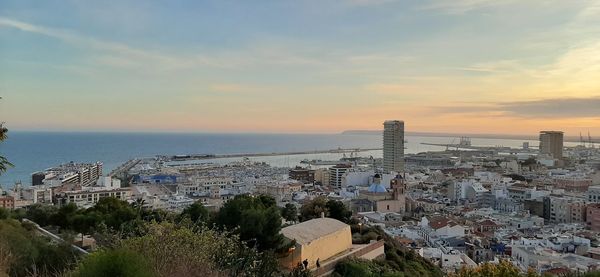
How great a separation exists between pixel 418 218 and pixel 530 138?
170975 mm

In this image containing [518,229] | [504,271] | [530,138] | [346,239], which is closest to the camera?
[504,271]

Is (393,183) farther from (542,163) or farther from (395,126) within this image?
(542,163)

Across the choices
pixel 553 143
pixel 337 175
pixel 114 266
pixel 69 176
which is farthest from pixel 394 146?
pixel 114 266

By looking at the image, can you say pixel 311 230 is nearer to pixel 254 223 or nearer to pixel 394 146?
pixel 254 223

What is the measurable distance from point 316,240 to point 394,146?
4762cm

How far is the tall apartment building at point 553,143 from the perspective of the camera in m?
75.9

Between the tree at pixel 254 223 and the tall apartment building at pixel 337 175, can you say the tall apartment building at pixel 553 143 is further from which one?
the tree at pixel 254 223

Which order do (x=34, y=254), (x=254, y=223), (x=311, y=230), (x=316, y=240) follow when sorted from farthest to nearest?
(x=311, y=230), (x=316, y=240), (x=254, y=223), (x=34, y=254)

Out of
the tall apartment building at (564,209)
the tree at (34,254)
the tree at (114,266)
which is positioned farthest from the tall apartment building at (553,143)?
the tree at (114,266)

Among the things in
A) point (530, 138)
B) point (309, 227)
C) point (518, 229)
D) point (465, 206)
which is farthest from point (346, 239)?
point (530, 138)

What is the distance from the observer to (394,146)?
5609 cm

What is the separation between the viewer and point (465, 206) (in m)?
32.0

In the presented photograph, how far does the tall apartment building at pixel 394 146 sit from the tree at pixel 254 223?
48018 mm

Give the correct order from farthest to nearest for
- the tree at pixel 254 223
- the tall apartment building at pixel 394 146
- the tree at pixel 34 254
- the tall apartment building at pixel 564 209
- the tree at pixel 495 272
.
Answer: the tall apartment building at pixel 394 146 < the tall apartment building at pixel 564 209 < the tree at pixel 254 223 < the tree at pixel 34 254 < the tree at pixel 495 272
